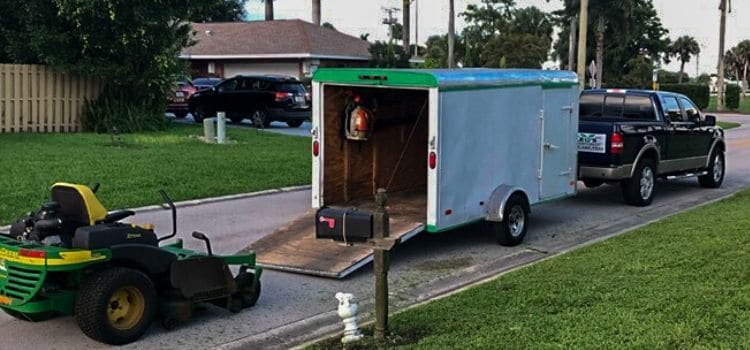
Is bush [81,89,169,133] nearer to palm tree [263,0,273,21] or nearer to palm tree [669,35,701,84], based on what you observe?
palm tree [263,0,273,21]

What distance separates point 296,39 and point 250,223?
36.4 metres

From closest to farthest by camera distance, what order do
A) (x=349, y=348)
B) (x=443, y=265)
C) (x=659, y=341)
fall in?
(x=659, y=341) → (x=349, y=348) → (x=443, y=265)

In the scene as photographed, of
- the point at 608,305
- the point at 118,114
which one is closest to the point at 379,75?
the point at 608,305

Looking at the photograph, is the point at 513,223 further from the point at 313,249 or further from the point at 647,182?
the point at 647,182

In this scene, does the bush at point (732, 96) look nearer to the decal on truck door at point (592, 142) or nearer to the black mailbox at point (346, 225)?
the decal on truck door at point (592, 142)

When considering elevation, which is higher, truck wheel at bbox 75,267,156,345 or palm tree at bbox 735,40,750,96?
palm tree at bbox 735,40,750,96

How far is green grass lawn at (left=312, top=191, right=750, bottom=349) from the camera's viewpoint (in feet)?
18.5

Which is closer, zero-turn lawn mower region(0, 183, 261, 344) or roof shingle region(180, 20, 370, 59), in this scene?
zero-turn lawn mower region(0, 183, 261, 344)

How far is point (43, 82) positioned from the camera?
74.6ft

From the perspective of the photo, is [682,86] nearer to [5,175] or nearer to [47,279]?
[5,175]

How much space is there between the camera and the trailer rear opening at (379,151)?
10.3 meters

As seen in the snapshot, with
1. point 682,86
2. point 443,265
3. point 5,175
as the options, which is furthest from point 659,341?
point 682,86

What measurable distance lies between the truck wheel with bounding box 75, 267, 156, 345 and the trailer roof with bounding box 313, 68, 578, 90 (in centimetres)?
375

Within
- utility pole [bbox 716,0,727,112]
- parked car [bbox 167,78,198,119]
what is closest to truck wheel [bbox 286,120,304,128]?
parked car [bbox 167,78,198,119]
